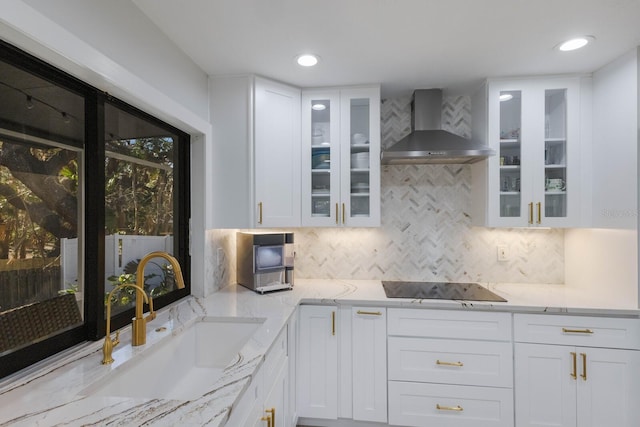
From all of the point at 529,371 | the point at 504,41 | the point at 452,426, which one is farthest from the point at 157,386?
the point at 504,41

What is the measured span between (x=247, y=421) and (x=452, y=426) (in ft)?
4.79

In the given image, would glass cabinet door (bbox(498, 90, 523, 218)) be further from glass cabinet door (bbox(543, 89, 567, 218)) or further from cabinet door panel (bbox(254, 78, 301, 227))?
cabinet door panel (bbox(254, 78, 301, 227))

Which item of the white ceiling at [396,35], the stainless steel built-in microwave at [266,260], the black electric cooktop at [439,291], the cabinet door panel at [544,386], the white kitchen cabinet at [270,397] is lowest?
the cabinet door panel at [544,386]

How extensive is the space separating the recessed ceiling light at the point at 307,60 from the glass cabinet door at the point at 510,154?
1310mm

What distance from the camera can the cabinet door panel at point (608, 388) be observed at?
1745 mm

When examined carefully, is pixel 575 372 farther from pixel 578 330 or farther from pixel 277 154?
pixel 277 154

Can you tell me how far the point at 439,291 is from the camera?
7.12ft

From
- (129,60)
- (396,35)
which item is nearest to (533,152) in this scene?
(396,35)

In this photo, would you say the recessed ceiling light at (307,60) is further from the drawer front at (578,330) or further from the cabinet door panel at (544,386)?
the cabinet door panel at (544,386)

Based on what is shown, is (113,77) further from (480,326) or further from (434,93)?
(480,326)

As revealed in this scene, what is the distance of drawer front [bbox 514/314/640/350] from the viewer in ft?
5.75

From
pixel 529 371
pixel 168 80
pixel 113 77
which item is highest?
pixel 168 80

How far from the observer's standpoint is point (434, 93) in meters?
2.30

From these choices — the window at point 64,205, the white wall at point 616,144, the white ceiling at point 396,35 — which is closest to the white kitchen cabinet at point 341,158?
the white ceiling at point 396,35
